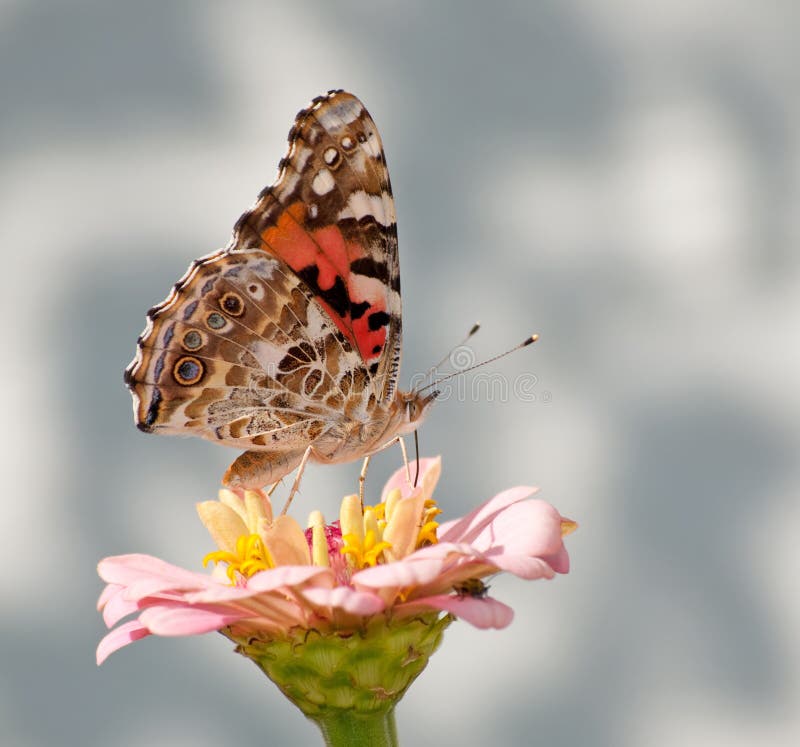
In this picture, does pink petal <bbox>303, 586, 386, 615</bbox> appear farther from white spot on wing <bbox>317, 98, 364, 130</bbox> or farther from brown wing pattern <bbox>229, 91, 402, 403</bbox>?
white spot on wing <bbox>317, 98, 364, 130</bbox>

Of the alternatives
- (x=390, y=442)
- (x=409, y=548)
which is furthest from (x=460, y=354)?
(x=409, y=548)

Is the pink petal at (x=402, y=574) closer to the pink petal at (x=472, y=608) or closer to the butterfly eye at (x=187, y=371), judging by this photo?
the pink petal at (x=472, y=608)

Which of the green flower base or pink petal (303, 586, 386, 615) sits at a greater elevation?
pink petal (303, 586, 386, 615)

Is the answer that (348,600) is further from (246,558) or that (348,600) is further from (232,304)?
(232,304)

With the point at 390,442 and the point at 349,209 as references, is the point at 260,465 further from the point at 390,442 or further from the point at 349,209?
the point at 349,209

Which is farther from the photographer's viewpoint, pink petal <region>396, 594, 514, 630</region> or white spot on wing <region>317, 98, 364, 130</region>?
white spot on wing <region>317, 98, 364, 130</region>

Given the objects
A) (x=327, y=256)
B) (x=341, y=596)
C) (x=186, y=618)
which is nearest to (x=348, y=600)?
(x=341, y=596)

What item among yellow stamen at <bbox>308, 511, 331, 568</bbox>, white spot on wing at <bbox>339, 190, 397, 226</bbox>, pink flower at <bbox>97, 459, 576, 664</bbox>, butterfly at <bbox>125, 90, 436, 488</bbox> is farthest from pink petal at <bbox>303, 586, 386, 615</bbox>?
white spot on wing at <bbox>339, 190, 397, 226</bbox>
